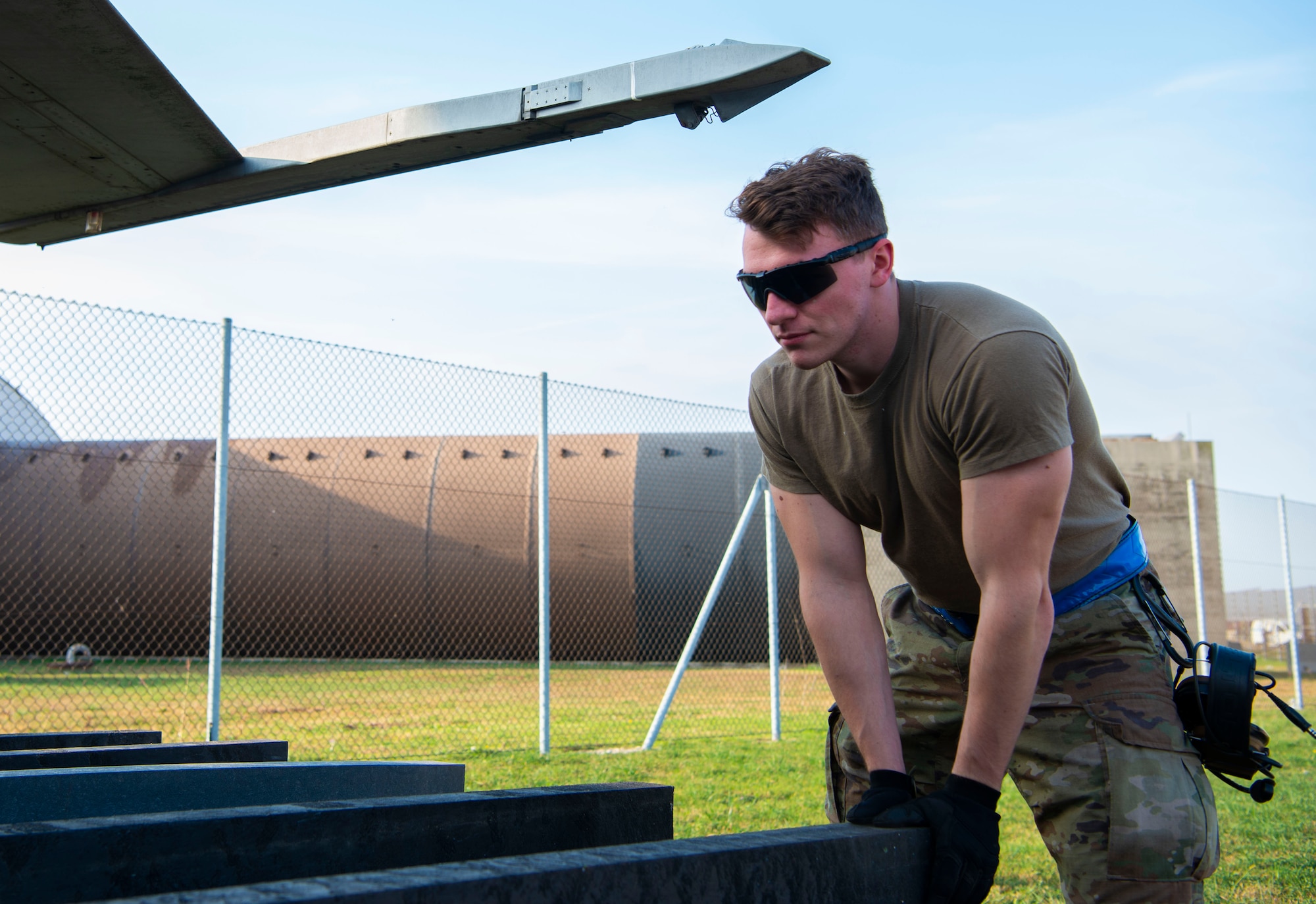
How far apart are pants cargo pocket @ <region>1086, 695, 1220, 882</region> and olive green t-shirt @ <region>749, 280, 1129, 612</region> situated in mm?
330

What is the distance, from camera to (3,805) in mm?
1825

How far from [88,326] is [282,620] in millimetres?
7715

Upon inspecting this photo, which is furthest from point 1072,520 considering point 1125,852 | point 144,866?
point 144,866

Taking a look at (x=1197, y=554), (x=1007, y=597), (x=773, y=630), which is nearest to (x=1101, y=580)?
(x=1007, y=597)

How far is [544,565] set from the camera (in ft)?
24.3

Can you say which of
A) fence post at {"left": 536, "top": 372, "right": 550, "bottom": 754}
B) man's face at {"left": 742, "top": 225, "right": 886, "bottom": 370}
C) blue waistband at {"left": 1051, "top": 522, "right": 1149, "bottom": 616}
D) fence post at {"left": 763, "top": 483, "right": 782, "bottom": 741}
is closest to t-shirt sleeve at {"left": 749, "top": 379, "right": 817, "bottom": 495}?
man's face at {"left": 742, "top": 225, "right": 886, "bottom": 370}

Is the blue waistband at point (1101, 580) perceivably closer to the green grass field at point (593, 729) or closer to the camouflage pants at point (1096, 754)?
the camouflage pants at point (1096, 754)

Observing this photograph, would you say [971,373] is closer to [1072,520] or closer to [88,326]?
[1072,520]

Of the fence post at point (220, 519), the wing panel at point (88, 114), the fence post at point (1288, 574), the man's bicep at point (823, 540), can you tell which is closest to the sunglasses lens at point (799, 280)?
the man's bicep at point (823, 540)

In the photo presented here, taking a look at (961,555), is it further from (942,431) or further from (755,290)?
(755,290)

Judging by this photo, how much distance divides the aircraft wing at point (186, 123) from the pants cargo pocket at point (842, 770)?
1496mm

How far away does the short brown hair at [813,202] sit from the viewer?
2047mm

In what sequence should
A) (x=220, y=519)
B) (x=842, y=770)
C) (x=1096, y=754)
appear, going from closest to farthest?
(x=1096, y=754) → (x=842, y=770) → (x=220, y=519)

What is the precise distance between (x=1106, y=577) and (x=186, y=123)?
84.8 inches
